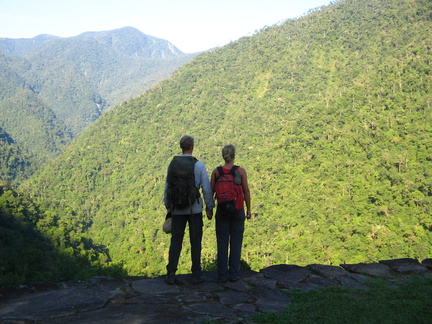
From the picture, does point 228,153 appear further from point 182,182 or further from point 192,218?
point 192,218

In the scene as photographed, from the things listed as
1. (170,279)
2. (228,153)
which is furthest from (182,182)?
(170,279)

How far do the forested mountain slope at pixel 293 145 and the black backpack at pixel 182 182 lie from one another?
135 inches

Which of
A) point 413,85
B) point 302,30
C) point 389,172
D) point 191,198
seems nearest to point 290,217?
point 389,172

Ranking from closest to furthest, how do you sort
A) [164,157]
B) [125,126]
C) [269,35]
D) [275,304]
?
[275,304] → [164,157] → [125,126] → [269,35]

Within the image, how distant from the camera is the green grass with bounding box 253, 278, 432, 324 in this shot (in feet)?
9.41

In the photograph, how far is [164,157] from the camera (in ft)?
270

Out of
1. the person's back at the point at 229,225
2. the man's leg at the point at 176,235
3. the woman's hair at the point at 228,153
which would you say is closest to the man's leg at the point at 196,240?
the man's leg at the point at 176,235

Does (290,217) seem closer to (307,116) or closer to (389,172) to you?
(389,172)

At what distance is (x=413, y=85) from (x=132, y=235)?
47.7 m

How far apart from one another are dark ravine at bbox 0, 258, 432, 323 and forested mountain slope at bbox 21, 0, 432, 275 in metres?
3.03

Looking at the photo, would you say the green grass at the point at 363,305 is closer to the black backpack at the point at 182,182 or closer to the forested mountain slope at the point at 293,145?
the black backpack at the point at 182,182

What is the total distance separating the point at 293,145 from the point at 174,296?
5375 cm

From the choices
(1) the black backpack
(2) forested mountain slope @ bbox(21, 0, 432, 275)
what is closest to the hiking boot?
(1) the black backpack

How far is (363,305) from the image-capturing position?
3.18 meters
